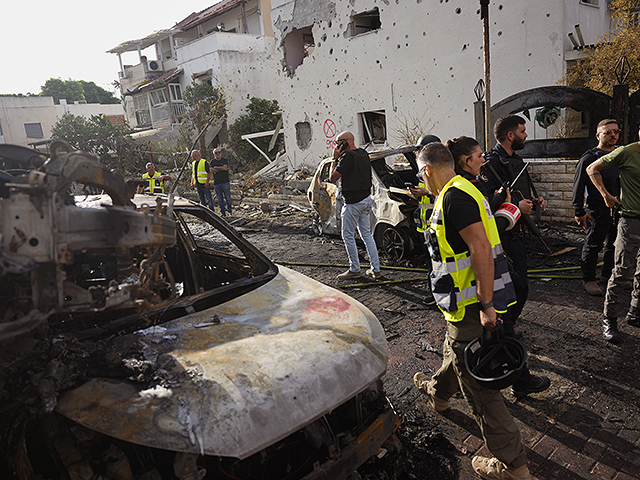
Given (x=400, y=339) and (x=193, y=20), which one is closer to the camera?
(x=400, y=339)

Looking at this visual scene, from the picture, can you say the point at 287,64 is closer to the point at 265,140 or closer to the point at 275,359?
the point at 265,140

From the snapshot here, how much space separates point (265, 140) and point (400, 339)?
1724 cm

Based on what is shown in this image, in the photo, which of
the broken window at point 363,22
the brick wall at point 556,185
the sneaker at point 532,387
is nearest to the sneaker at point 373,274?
the sneaker at point 532,387

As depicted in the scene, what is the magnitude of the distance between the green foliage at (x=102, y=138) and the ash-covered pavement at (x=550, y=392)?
757 inches

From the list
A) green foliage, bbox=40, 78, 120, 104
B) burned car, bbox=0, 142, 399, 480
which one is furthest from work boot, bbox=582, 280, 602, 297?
green foliage, bbox=40, 78, 120, 104

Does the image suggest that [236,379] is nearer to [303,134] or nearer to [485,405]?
[485,405]

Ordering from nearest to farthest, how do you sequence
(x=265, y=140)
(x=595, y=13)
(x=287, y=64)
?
1. (x=595, y=13)
2. (x=287, y=64)
3. (x=265, y=140)

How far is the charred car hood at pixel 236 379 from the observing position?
182cm

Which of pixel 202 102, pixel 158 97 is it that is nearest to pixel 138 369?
pixel 202 102

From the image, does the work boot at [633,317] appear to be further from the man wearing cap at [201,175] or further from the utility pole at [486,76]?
the man wearing cap at [201,175]

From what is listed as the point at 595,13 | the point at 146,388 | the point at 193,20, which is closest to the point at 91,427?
the point at 146,388

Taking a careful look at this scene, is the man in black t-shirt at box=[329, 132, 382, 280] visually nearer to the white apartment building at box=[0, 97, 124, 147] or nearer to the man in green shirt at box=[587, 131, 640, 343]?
the man in green shirt at box=[587, 131, 640, 343]

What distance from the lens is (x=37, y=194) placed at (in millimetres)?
1570

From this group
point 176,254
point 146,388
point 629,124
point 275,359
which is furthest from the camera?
point 629,124
